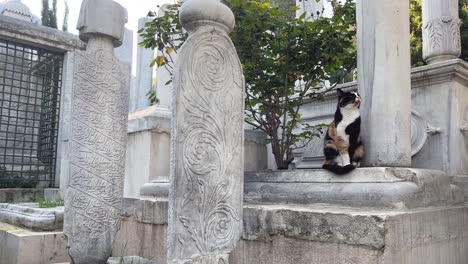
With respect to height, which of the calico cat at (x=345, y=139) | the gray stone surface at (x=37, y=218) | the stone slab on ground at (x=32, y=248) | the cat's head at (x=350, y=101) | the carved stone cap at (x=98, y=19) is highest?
the carved stone cap at (x=98, y=19)

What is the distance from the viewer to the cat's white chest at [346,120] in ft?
9.15

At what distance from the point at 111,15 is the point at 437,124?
3.37m

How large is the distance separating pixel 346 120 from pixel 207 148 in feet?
4.20

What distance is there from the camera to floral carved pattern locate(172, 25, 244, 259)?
6.46 ft

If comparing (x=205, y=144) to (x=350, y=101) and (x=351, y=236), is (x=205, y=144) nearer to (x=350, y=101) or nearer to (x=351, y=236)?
(x=351, y=236)

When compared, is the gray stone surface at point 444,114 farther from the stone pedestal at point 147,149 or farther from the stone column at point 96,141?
the stone column at point 96,141

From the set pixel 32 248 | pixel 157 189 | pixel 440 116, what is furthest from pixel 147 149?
→ pixel 440 116

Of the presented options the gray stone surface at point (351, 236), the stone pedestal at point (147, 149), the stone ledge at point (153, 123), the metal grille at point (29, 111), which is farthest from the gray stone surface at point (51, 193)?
the gray stone surface at point (351, 236)

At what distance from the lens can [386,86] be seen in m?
2.78

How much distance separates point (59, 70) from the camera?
8547mm

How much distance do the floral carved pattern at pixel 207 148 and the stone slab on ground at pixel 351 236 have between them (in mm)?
437

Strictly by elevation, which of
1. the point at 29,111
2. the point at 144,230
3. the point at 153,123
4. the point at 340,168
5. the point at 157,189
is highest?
the point at 29,111

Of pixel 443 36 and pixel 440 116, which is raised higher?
pixel 443 36

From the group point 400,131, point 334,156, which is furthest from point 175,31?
point 400,131
